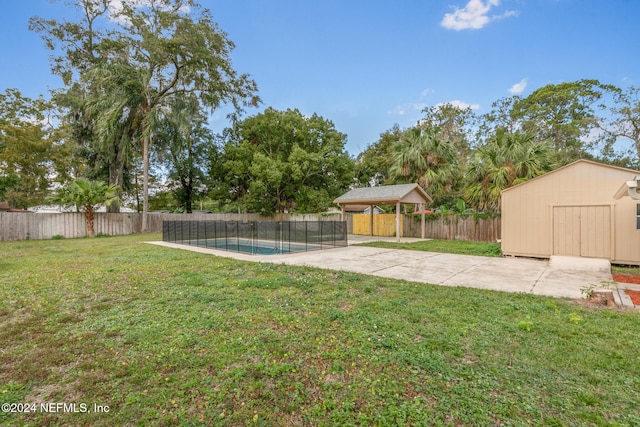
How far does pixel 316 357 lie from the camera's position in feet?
8.94

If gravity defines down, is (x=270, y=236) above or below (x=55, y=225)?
below

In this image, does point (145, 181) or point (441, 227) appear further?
point (145, 181)

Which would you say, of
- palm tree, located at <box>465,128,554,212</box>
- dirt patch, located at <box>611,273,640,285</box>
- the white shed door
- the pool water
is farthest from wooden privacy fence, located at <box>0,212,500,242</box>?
the pool water

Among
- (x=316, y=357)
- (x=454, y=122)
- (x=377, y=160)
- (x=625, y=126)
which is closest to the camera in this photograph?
(x=316, y=357)

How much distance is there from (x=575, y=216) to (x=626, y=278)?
94.4 inches

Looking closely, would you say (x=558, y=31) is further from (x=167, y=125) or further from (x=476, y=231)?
(x=167, y=125)

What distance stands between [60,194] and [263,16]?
13.2 metres

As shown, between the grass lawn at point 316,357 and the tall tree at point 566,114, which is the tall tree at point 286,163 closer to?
the tall tree at point 566,114

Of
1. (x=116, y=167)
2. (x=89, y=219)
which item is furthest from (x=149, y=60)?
(x=89, y=219)

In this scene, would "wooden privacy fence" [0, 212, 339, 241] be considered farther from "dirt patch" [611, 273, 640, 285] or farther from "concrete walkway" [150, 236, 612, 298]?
"dirt patch" [611, 273, 640, 285]

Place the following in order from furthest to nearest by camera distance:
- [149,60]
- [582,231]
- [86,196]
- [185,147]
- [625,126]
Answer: [185,147] < [625,126] < [149,60] < [86,196] < [582,231]

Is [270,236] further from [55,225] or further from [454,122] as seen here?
[454,122]

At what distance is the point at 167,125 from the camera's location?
19.4 meters

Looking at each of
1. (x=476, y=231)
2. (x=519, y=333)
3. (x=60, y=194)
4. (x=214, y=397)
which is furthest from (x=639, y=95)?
(x=60, y=194)
